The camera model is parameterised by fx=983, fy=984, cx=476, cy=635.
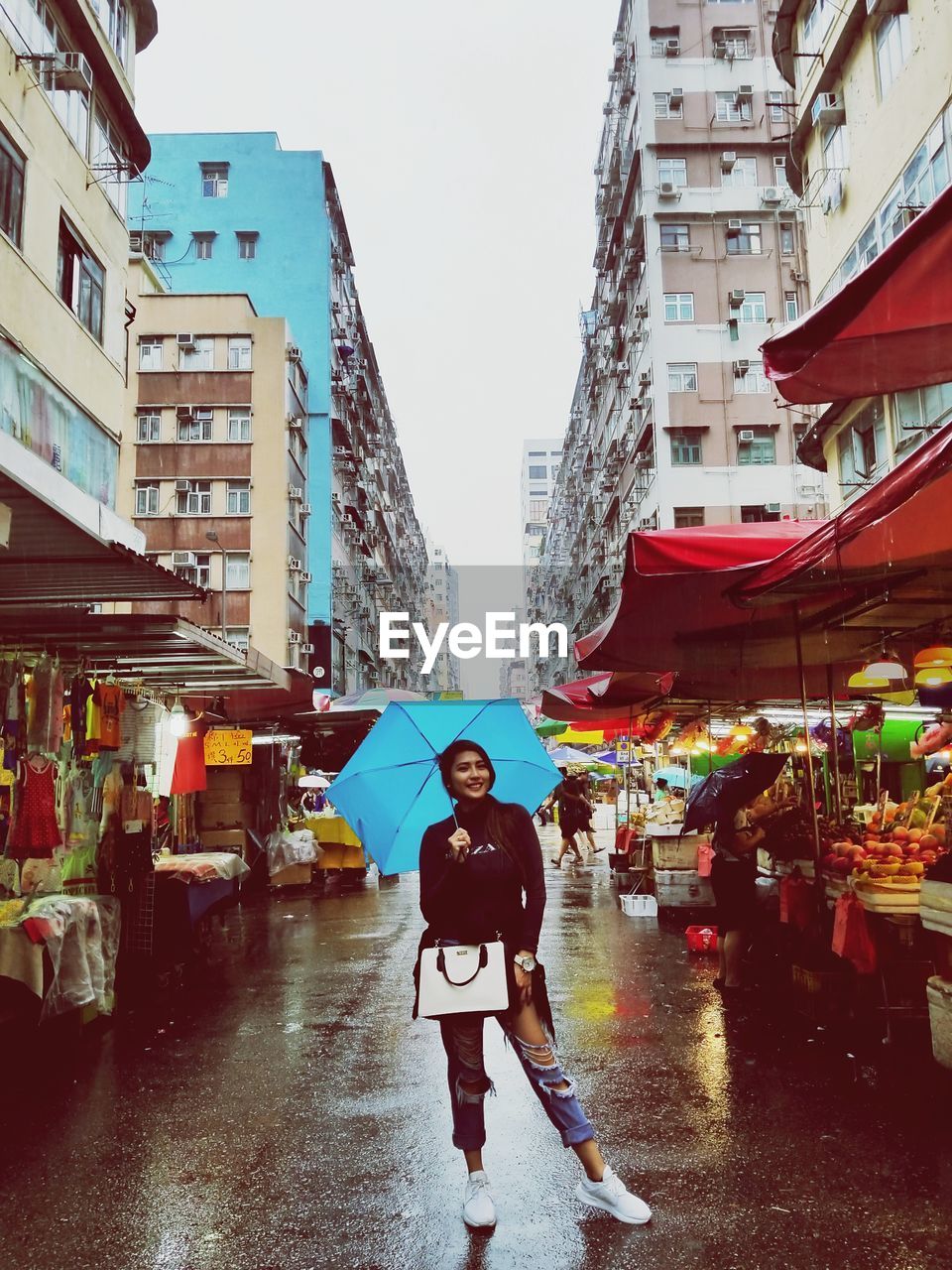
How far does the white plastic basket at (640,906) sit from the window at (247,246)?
3568cm

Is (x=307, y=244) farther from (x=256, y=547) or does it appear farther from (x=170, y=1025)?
(x=170, y=1025)

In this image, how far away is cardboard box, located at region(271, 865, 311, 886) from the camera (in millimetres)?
17844

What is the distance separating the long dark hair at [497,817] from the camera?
13.9 ft

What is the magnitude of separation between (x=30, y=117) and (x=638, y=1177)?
15988 mm

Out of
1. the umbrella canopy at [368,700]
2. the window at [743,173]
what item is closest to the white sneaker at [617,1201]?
the umbrella canopy at [368,700]

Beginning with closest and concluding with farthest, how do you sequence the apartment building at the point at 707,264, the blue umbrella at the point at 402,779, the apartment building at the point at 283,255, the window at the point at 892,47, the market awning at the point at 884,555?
the market awning at the point at 884,555, the blue umbrella at the point at 402,779, the window at the point at 892,47, the apartment building at the point at 707,264, the apartment building at the point at 283,255

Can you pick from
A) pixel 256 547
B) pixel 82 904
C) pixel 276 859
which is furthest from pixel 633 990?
pixel 256 547

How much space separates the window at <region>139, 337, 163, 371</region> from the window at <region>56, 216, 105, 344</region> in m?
16.7

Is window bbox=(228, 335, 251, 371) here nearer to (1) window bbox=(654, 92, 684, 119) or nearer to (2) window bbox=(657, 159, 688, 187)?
(2) window bbox=(657, 159, 688, 187)

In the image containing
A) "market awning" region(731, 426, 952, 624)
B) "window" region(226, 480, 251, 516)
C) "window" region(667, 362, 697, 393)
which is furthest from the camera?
"window" region(667, 362, 697, 393)

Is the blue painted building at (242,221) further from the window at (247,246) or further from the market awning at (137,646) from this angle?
the market awning at (137,646)

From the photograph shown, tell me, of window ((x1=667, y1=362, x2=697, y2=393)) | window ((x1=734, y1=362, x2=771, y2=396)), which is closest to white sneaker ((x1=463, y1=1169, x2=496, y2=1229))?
window ((x1=667, y1=362, x2=697, y2=393))

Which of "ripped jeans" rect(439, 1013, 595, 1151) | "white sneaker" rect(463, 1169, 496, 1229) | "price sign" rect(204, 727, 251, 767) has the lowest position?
"white sneaker" rect(463, 1169, 496, 1229)

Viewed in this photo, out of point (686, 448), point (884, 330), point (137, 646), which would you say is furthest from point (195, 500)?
point (884, 330)
